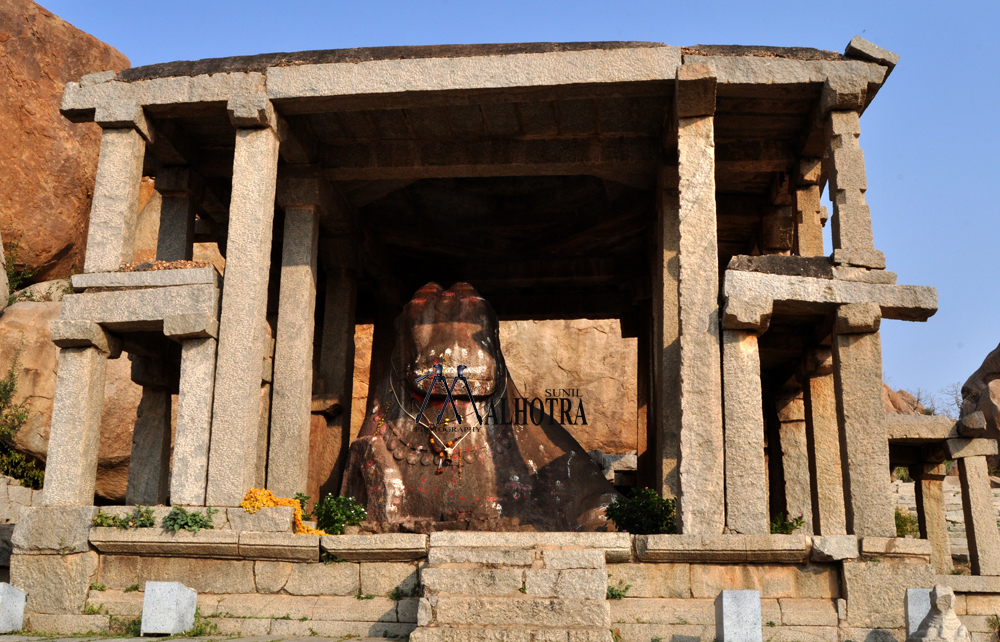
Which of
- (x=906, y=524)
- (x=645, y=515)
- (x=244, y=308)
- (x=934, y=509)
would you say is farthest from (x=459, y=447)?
(x=906, y=524)

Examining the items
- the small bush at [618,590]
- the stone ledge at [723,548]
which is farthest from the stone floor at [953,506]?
the small bush at [618,590]

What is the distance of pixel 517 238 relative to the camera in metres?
17.8

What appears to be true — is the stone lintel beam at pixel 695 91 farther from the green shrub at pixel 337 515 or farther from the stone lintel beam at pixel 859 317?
the green shrub at pixel 337 515

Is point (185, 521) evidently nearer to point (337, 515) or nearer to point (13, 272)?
point (337, 515)

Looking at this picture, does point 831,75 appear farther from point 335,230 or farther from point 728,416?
point 335,230

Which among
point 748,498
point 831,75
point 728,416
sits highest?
point 831,75

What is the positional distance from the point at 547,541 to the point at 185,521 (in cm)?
381

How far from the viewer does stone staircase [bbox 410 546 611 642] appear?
7934mm

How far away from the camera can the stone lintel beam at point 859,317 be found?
33.9 feet

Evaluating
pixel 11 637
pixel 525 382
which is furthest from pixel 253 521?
pixel 525 382

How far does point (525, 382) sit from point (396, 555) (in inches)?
875

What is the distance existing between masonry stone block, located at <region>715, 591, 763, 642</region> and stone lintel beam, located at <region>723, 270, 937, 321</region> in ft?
12.1

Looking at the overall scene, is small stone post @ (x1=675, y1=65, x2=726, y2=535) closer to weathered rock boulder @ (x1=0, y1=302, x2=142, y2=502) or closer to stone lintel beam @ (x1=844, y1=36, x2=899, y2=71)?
stone lintel beam @ (x1=844, y1=36, x2=899, y2=71)

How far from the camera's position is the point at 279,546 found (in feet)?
31.4
